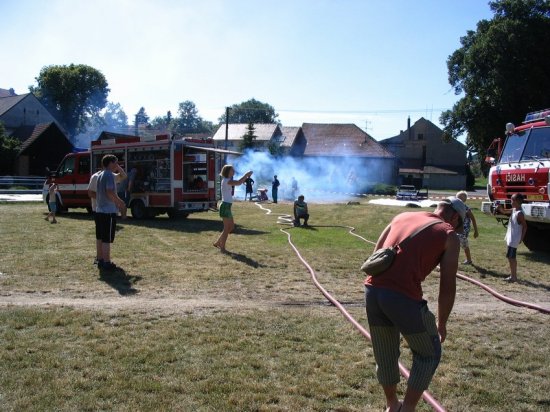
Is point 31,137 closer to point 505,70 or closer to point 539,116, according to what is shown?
point 505,70

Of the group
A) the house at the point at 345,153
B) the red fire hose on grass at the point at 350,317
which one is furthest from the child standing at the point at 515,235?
the house at the point at 345,153

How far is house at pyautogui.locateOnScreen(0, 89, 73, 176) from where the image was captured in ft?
157

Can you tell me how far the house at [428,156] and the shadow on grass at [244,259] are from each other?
59909 millimetres

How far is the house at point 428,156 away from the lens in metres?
69.2

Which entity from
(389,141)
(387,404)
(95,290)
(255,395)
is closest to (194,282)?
(95,290)

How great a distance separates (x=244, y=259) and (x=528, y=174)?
652 centimetres

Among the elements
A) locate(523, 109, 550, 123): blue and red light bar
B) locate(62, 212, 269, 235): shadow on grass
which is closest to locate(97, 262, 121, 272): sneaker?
locate(62, 212, 269, 235): shadow on grass

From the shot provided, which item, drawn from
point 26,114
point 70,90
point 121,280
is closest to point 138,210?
point 121,280

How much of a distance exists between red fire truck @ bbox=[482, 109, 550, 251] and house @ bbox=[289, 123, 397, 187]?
1566 inches

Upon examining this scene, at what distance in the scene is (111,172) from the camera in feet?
29.0

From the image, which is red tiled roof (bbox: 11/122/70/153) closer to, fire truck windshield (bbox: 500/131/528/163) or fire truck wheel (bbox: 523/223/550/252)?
fire truck windshield (bbox: 500/131/528/163)

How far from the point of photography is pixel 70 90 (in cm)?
7206

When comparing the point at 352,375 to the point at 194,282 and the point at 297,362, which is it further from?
the point at 194,282

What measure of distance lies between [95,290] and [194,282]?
1.46m
